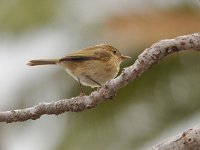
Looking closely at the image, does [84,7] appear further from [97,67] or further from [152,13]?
[97,67]

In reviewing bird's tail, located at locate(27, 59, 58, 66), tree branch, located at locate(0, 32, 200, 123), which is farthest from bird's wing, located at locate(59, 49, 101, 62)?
tree branch, located at locate(0, 32, 200, 123)

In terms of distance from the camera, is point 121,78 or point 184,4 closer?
point 121,78

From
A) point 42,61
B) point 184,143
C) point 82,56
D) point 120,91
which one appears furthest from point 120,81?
point 120,91

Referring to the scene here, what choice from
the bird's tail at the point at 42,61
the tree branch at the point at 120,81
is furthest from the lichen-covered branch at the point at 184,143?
the bird's tail at the point at 42,61

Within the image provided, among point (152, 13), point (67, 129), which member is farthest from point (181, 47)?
point (67, 129)

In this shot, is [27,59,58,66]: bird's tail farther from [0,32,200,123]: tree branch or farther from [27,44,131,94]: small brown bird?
[0,32,200,123]: tree branch

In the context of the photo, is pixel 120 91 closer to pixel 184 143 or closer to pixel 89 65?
pixel 89 65

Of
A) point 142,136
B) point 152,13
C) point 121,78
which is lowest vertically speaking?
point 142,136
